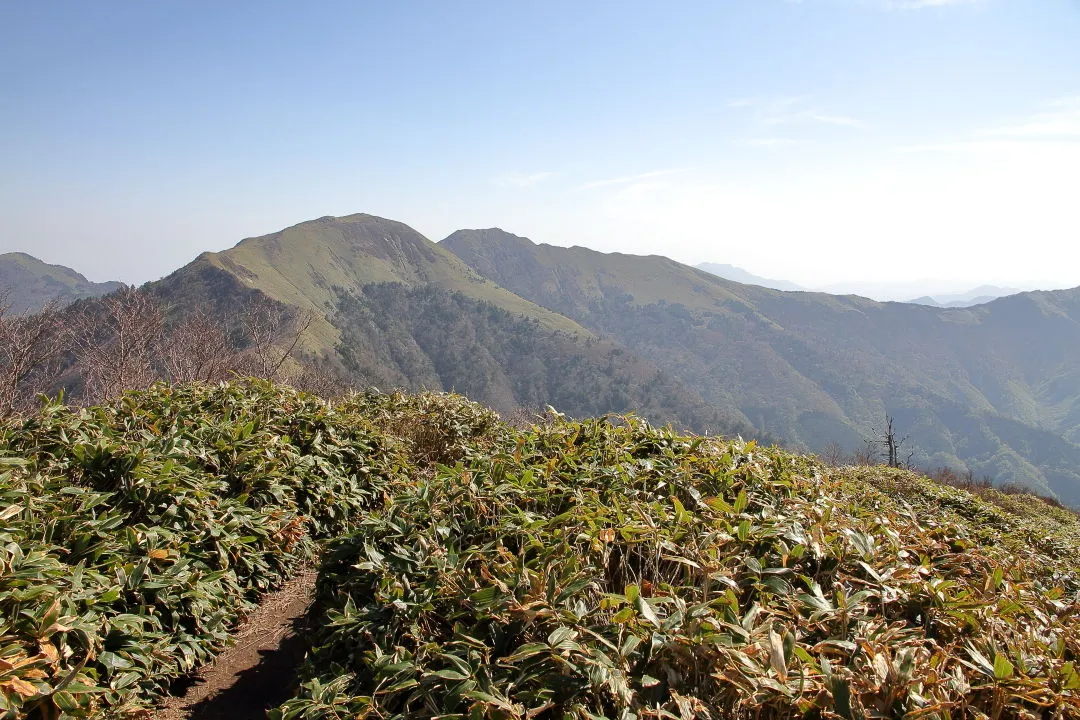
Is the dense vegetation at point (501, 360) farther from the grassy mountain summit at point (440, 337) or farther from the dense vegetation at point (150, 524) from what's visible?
the dense vegetation at point (150, 524)

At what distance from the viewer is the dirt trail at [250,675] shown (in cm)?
311

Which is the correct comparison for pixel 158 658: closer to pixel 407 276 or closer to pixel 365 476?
pixel 365 476

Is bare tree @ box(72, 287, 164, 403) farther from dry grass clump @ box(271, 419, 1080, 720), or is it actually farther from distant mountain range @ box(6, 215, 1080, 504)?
distant mountain range @ box(6, 215, 1080, 504)

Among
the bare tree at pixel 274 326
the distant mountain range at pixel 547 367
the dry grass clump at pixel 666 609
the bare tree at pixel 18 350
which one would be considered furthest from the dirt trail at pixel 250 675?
the distant mountain range at pixel 547 367

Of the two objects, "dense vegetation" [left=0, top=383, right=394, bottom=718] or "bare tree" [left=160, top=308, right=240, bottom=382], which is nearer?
"dense vegetation" [left=0, top=383, right=394, bottom=718]

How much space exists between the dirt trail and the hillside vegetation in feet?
0.64

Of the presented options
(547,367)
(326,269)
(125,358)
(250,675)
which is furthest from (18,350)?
(326,269)

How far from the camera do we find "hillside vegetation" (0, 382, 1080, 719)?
1.73 m

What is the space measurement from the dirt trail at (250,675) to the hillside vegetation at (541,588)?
0.64ft

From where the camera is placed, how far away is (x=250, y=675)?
345 centimetres

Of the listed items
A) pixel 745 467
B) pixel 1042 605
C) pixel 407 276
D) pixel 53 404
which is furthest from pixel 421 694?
pixel 407 276

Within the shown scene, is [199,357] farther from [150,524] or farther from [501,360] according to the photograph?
[501,360]

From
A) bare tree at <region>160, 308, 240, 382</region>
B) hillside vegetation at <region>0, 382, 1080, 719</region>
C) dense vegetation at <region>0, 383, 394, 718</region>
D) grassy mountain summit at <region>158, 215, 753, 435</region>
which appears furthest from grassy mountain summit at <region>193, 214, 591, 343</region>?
hillside vegetation at <region>0, 382, 1080, 719</region>

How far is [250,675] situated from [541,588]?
7.91 feet
